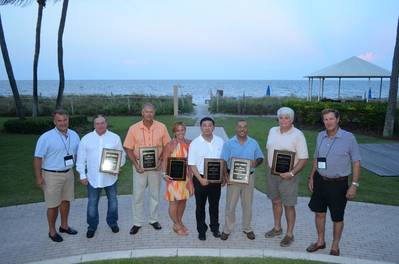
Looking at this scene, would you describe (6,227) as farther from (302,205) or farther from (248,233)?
(302,205)

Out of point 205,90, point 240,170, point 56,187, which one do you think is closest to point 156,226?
point 56,187

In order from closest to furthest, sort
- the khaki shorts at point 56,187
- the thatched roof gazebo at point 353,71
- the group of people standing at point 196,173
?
1. the group of people standing at point 196,173
2. the khaki shorts at point 56,187
3. the thatched roof gazebo at point 353,71

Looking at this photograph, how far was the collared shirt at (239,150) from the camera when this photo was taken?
17.5 ft

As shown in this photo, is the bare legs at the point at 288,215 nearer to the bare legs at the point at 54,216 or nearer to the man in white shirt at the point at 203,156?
the man in white shirt at the point at 203,156

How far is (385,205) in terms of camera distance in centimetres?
740

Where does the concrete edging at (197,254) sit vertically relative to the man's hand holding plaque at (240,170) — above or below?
below

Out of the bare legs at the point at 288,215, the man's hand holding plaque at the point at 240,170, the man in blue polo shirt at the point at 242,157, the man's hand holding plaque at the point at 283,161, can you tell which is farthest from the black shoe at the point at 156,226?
the man's hand holding plaque at the point at 283,161

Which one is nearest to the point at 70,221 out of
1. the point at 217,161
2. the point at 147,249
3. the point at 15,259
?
the point at 15,259

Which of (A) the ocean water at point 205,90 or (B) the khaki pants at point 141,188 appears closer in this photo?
(B) the khaki pants at point 141,188

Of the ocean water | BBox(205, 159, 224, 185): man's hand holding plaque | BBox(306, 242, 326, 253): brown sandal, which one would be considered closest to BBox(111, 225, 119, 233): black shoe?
BBox(205, 159, 224, 185): man's hand holding plaque

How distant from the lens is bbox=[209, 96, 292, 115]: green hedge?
2764cm

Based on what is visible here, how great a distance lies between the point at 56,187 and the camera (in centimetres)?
547

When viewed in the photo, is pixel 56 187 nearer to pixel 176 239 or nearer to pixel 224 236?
pixel 176 239

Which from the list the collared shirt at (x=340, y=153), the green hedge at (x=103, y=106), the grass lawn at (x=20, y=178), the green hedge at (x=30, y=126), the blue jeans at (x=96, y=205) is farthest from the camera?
the green hedge at (x=103, y=106)
